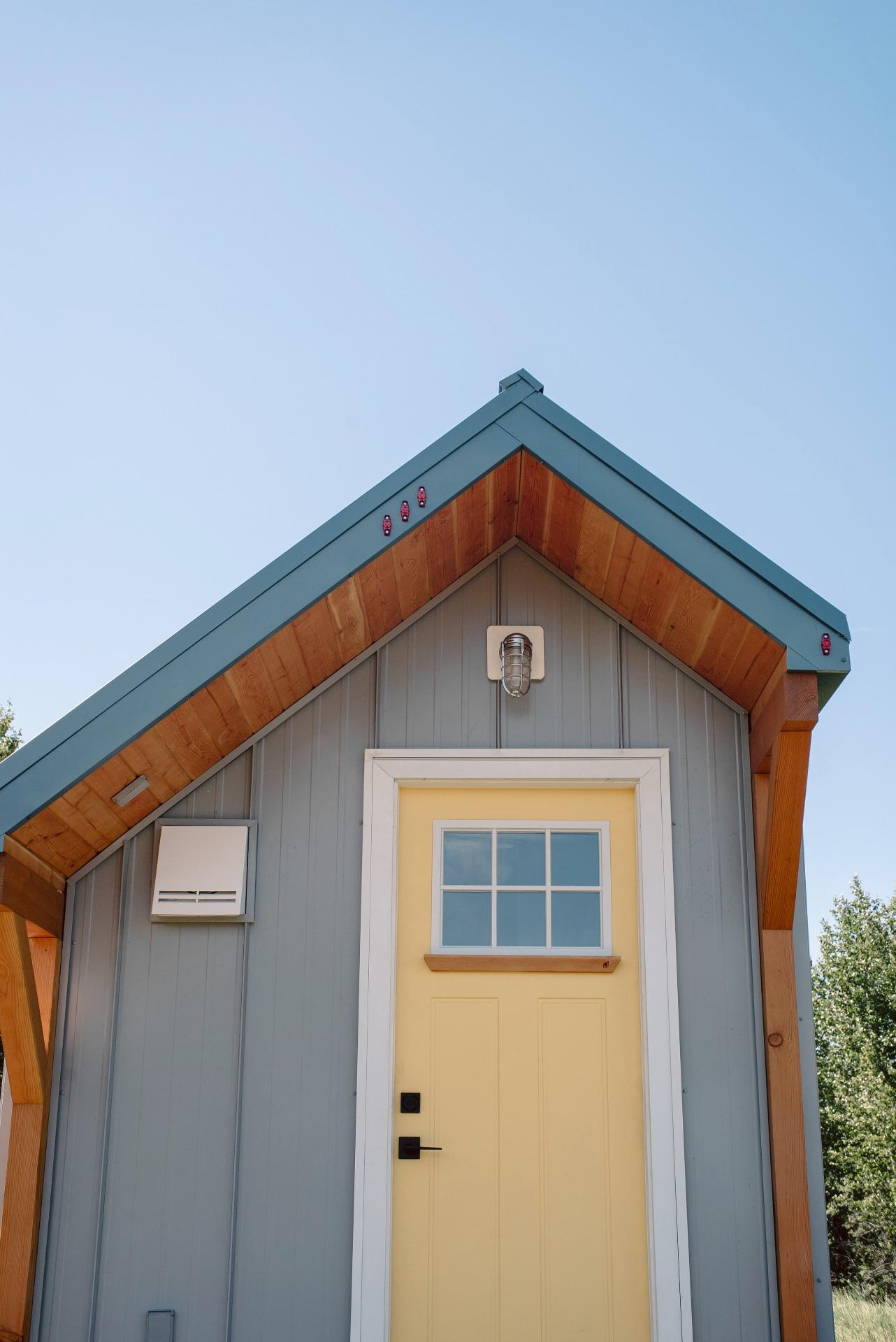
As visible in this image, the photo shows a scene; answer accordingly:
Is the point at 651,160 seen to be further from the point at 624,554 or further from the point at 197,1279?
the point at 197,1279

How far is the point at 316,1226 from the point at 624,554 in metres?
2.39

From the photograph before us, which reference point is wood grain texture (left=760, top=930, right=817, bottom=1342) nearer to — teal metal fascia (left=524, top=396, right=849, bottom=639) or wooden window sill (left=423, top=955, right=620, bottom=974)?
wooden window sill (left=423, top=955, right=620, bottom=974)

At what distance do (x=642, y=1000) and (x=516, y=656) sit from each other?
1.24m

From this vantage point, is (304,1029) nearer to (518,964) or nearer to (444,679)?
(518,964)

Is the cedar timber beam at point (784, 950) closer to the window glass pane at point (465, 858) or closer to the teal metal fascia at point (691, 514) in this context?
the teal metal fascia at point (691, 514)

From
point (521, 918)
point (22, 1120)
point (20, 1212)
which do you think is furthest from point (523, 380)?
point (20, 1212)

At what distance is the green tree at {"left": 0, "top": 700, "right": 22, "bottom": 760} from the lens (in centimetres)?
1614

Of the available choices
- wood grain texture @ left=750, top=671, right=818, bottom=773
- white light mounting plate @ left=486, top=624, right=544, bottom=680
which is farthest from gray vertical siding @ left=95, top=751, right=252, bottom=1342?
wood grain texture @ left=750, top=671, right=818, bottom=773

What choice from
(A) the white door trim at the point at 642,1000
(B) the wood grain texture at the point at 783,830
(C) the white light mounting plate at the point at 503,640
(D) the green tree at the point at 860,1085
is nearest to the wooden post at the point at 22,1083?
(A) the white door trim at the point at 642,1000

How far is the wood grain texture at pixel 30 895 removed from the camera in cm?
354

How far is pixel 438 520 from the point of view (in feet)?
13.1

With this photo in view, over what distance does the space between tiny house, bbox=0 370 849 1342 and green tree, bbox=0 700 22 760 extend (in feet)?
41.8

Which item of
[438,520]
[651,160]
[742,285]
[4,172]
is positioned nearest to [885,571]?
[742,285]

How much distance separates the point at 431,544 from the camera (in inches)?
161
